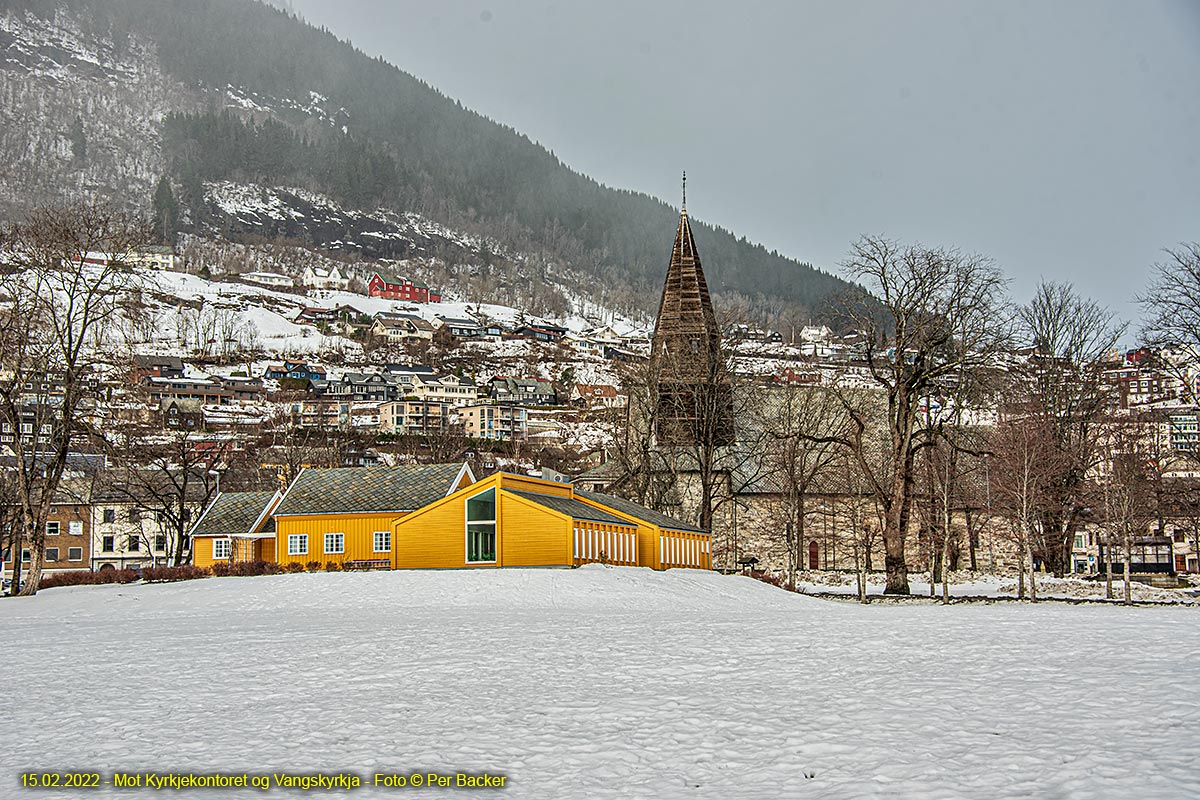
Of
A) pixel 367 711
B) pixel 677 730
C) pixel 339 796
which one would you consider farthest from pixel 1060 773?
pixel 367 711

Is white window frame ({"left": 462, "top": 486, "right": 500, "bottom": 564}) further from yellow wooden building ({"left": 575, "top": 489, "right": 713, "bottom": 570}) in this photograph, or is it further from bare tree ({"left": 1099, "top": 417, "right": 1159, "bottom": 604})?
bare tree ({"left": 1099, "top": 417, "right": 1159, "bottom": 604})

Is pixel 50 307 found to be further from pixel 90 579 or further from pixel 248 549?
pixel 248 549

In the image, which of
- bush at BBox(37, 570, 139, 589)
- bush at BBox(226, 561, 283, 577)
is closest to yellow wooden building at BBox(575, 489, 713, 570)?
bush at BBox(226, 561, 283, 577)

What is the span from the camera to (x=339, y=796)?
857cm

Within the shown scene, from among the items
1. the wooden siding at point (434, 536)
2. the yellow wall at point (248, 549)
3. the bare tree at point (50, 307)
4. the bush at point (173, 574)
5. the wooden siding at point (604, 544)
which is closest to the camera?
the bare tree at point (50, 307)

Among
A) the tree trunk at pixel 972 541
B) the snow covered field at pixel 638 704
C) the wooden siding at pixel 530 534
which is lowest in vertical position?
the tree trunk at pixel 972 541

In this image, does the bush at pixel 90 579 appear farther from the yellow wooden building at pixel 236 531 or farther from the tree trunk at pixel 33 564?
the yellow wooden building at pixel 236 531

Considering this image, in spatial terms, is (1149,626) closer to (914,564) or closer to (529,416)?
(914,564)

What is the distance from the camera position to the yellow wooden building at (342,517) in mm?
42531

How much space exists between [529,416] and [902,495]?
162211mm

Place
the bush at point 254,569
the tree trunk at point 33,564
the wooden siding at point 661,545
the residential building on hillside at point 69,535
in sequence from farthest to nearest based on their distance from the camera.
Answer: the residential building on hillside at point 69,535 → the wooden siding at point 661,545 → the bush at point 254,569 → the tree trunk at point 33,564

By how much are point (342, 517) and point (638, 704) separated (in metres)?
32.7

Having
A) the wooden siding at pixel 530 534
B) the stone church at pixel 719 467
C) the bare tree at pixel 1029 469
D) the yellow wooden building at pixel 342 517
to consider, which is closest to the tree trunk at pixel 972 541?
the stone church at pixel 719 467

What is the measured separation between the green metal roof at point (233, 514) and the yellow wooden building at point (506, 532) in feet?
29.6
